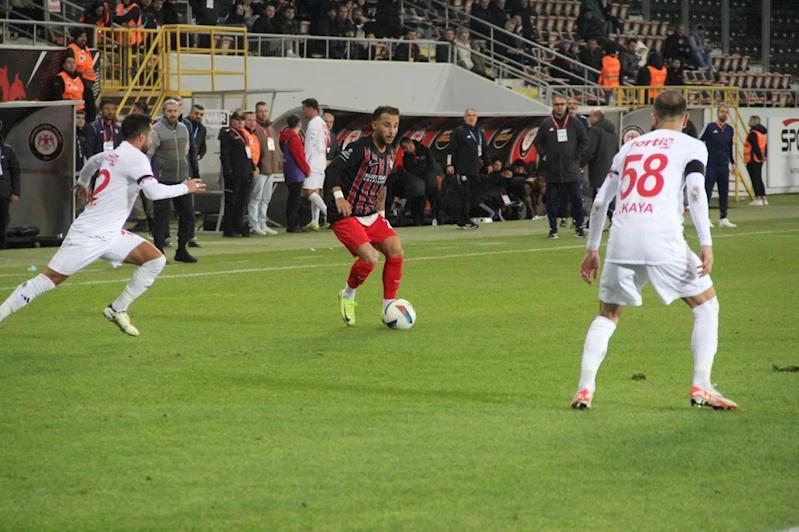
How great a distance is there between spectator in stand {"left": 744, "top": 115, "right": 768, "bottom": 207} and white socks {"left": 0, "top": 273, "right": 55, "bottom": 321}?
71.1ft

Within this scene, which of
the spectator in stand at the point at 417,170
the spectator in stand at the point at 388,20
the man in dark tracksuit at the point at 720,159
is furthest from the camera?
the spectator in stand at the point at 388,20

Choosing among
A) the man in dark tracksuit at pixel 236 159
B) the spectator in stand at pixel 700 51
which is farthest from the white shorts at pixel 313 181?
the spectator in stand at pixel 700 51

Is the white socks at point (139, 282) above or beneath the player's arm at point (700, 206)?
beneath

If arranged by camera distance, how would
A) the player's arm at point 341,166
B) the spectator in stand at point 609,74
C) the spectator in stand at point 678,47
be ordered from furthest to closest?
the spectator in stand at point 678,47 < the spectator in stand at point 609,74 < the player's arm at point 341,166

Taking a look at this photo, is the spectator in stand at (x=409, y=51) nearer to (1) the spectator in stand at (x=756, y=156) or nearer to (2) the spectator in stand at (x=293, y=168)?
(1) the spectator in stand at (x=756, y=156)

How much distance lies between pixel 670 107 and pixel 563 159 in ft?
41.1

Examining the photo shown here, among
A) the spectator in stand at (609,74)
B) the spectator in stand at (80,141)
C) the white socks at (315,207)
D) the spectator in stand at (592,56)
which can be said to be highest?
the spectator in stand at (592,56)

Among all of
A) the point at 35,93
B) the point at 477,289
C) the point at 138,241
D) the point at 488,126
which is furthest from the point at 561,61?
the point at 138,241

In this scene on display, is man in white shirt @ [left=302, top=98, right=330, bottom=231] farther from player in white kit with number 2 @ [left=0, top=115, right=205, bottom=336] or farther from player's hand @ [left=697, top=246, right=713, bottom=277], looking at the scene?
player's hand @ [left=697, top=246, right=713, bottom=277]

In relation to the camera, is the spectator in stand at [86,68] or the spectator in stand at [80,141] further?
the spectator in stand at [86,68]

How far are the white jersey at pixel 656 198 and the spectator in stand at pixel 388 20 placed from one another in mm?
23842

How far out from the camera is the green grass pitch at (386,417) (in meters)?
5.08

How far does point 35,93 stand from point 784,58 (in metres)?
28.5

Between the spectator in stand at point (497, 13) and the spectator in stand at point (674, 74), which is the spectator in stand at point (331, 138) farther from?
the spectator in stand at point (674, 74)
